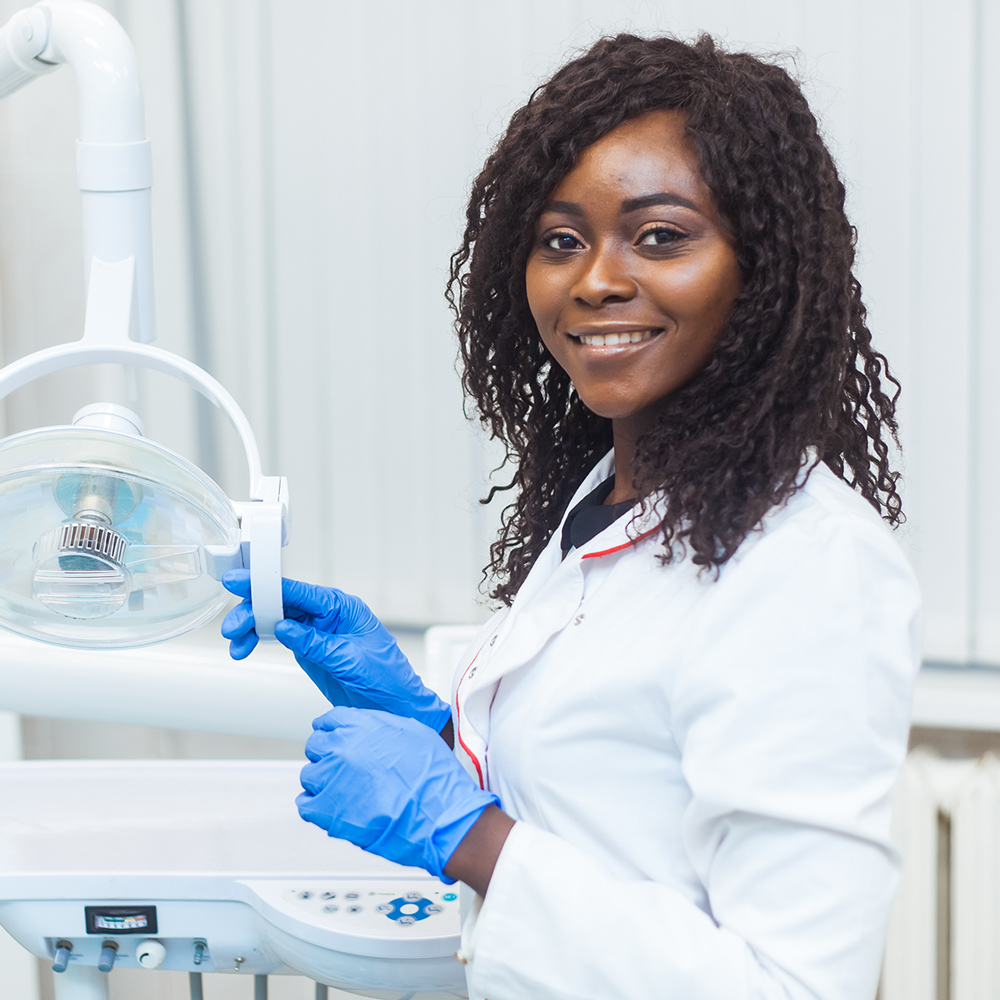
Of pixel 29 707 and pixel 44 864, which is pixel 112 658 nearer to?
pixel 29 707

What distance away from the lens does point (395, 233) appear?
187cm

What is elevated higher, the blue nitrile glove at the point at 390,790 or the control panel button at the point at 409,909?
the blue nitrile glove at the point at 390,790

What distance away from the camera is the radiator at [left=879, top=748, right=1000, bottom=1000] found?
5.22 ft

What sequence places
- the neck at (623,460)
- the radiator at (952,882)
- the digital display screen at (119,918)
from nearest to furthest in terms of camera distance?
the neck at (623,460) < the digital display screen at (119,918) < the radiator at (952,882)

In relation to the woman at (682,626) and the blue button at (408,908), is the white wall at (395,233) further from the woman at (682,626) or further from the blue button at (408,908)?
the blue button at (408,908)

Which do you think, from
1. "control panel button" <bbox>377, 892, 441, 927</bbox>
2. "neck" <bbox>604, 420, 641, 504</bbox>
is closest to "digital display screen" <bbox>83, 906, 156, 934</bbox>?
"control panel button" <bbox>377, 892, 441, 927</bbox>

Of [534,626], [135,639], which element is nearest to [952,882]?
[534,626]

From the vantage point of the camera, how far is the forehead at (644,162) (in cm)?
84

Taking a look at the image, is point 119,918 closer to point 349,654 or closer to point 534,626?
point 349,654

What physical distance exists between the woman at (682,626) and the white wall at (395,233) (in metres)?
0.72

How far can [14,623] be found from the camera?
851 millimetres

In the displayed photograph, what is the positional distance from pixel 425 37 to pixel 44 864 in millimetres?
1416

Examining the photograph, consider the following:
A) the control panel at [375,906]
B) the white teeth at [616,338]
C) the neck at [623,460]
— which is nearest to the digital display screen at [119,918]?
the control panel at [375,906]

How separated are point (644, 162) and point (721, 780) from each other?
19.3 inches
